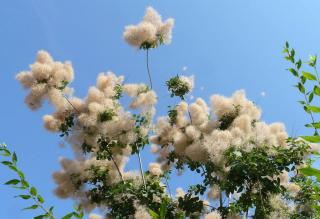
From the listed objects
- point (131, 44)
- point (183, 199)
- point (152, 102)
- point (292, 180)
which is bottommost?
point (183, 199)

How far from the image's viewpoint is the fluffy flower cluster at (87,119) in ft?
19.4

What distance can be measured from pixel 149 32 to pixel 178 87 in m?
0.85

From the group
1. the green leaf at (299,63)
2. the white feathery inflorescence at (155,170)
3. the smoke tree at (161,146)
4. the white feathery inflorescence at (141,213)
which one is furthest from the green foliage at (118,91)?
the green leaf at (299,63)

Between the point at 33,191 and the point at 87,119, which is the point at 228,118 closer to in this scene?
the point at 87,119

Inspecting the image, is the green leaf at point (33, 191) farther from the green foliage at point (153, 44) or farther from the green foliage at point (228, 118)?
the green foliage at point (153, 44)

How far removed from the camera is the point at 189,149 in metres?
5.16

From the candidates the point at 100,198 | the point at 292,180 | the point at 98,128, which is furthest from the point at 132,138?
the point at 292,180

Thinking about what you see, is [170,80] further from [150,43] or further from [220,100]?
[220,100]

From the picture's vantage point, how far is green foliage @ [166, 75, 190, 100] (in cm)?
651

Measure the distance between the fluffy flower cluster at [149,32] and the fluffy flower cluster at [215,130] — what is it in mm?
970

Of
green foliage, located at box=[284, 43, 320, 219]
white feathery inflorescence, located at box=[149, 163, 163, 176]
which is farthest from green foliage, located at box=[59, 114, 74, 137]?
green foliage, located at box=[284, 43, 320, 219]

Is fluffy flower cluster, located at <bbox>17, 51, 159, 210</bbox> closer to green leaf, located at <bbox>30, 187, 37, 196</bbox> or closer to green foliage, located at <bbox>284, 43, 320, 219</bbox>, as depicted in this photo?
green foliage, located at <bbox>284, 43, 320, 219</bbox>

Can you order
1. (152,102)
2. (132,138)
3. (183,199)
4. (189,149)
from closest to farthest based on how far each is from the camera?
(189,149)
(183,199)
(132,138)
(152,102)

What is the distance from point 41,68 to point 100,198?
73.8 inches
